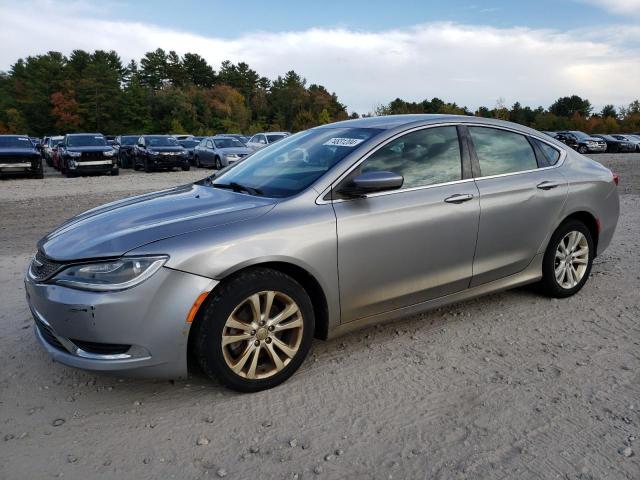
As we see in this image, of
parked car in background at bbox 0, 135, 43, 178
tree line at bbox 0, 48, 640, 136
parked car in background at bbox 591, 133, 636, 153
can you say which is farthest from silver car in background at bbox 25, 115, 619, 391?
tree line at bbox 0, 48, 640, 136

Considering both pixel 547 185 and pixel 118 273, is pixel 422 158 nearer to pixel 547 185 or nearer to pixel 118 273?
pixel 547 185

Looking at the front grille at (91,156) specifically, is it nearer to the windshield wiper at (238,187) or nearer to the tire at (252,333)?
the windshield wiper at (238,187)

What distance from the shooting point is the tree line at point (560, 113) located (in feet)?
188

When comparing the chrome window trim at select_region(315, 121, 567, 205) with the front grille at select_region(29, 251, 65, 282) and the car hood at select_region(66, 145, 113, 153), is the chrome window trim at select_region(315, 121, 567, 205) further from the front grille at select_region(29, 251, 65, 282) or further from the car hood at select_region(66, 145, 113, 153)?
the car hood at select_region(66, 145, 113, 153)

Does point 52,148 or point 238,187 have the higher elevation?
point 238,187

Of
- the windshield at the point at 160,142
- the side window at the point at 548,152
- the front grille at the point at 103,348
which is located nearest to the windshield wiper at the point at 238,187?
the front grille at the point at 103,348

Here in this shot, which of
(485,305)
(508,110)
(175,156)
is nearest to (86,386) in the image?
(485,305)

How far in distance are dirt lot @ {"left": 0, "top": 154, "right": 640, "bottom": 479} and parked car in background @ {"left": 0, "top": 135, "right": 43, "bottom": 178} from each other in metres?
15.3

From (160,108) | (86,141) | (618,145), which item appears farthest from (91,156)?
(160,108)

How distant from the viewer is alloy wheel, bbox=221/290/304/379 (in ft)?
9.85

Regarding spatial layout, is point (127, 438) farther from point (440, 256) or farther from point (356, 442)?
point (440, 256)

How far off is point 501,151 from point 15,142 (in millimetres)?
18710

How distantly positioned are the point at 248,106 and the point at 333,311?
8055 cm

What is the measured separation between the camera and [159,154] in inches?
810
